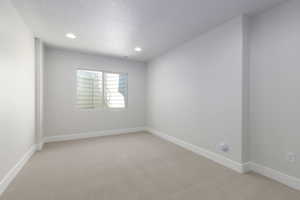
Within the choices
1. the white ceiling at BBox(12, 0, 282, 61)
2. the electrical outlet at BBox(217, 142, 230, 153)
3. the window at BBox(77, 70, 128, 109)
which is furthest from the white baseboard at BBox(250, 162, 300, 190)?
the window at BBox(77, 70, 128, 109)

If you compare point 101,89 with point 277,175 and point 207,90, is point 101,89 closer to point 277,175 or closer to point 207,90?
point 207,90

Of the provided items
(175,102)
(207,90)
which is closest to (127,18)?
(207,90)

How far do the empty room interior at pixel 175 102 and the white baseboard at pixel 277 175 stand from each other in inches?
0.5

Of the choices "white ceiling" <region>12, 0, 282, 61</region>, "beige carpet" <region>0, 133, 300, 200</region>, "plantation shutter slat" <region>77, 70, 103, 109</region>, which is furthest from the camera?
"plantation shutter slat" <region>77, 70, 103, 109</region>

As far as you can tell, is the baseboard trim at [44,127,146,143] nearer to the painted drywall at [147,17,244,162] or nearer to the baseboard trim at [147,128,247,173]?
Result: the painted drywall at [147,17,244,162]

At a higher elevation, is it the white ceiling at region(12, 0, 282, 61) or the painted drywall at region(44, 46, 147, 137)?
the white ceiling at region(12, 0, 282, 61)

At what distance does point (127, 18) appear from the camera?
7.33ft

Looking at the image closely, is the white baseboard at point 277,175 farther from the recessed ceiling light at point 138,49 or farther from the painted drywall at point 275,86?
the recessed ceiling light at point 138,49

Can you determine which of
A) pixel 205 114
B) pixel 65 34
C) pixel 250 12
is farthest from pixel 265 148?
pixel 65 34

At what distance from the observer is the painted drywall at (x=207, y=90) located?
7.19 ft

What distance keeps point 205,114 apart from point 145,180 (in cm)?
166

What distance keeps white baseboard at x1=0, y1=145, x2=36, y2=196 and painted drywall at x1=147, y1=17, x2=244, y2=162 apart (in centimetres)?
307

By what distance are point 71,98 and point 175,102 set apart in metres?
2.91

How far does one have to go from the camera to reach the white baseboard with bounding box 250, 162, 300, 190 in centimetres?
173
